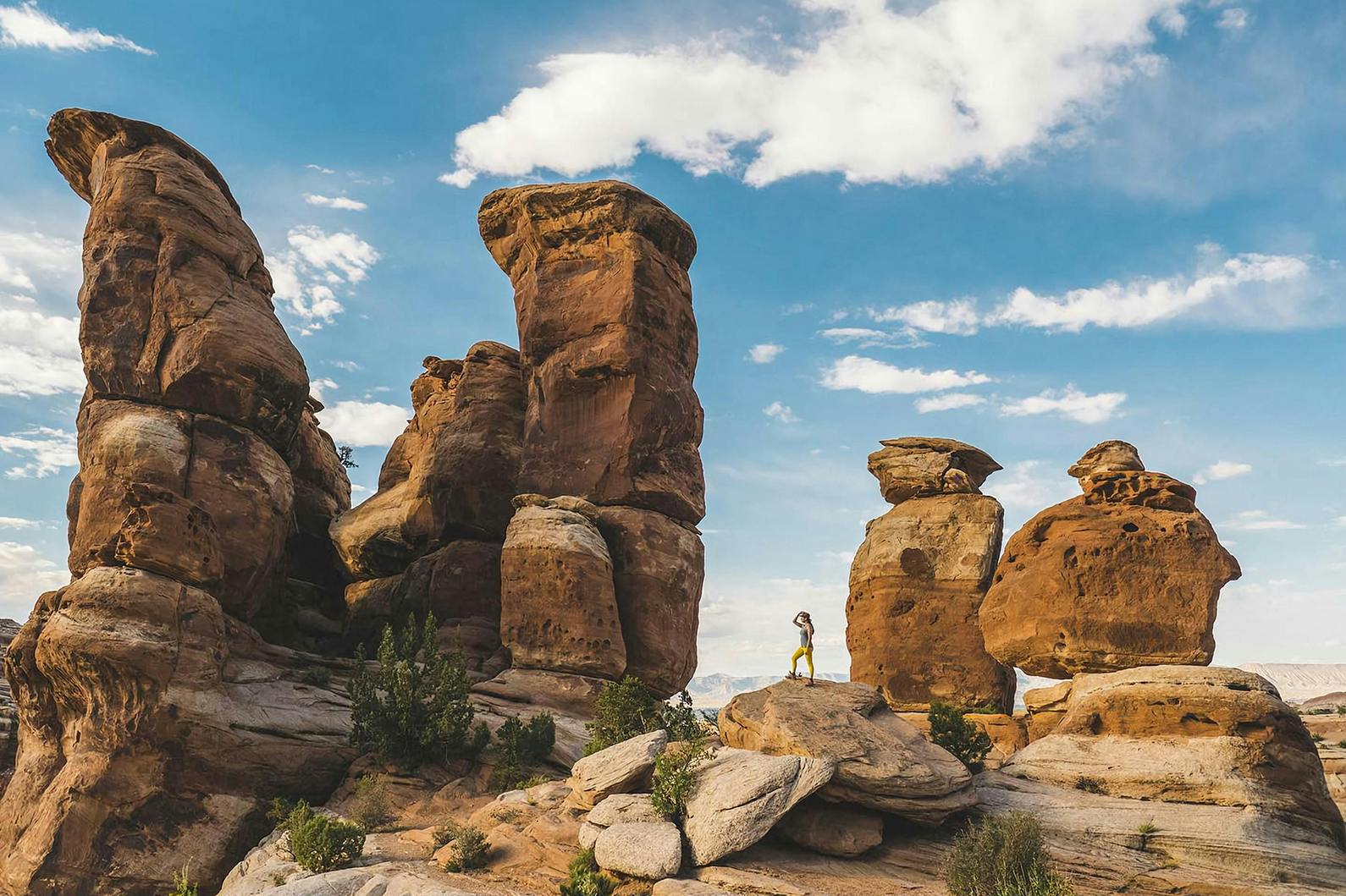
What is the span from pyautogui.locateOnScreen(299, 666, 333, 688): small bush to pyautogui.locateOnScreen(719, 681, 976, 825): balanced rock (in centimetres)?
1597

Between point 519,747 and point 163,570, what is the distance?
38.8ft

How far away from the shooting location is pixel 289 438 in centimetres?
3669

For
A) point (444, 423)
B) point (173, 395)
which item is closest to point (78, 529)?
point (173, 395)

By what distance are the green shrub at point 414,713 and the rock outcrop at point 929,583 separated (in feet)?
52.4

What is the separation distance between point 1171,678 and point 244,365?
1186 inches

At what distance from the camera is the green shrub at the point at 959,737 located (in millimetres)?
24656

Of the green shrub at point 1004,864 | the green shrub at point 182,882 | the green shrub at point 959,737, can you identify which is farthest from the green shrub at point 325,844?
the green shrub at point 959,737

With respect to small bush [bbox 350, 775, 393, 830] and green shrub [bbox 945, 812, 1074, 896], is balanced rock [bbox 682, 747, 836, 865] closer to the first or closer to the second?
green shrub [bbox 945, 812, 1074, 896]

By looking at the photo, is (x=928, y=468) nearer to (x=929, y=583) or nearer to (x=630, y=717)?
(x=929, y=583)

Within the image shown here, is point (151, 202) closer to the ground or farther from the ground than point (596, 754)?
farther from the ground

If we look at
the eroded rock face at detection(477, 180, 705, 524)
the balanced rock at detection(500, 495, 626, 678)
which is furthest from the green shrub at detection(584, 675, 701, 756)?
the eroded rock face at detection(477, 180, 705, 524)

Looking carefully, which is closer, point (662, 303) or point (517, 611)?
point (517, 611)

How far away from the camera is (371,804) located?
26.5 metres

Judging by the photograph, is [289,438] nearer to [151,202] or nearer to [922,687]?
[151,202]
